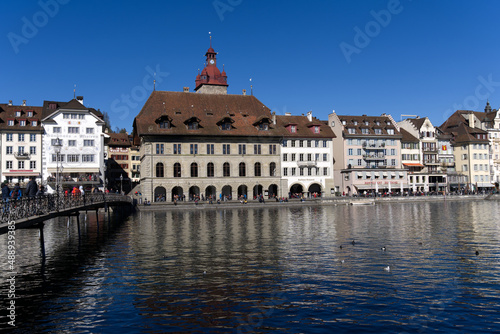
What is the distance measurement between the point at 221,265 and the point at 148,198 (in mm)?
60492

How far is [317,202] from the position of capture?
287ft

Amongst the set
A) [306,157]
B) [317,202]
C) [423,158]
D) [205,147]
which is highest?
[205,147]

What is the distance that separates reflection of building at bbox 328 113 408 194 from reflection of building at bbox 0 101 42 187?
61152 millimetres

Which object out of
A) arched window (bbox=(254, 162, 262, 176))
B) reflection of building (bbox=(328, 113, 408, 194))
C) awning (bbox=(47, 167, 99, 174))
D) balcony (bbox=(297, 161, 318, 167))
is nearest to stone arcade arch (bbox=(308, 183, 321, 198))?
balcony (bbox=(297, 161, 318, 167))

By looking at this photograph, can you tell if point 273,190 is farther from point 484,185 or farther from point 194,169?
point 484,185

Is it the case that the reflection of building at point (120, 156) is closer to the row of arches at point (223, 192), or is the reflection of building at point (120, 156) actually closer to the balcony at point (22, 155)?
the row of arches at point (223, 192)

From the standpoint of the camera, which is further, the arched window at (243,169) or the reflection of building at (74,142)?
the arched window at (243,169)

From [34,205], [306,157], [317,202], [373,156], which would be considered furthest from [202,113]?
[34,205]

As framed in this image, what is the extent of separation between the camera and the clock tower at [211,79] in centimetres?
11981

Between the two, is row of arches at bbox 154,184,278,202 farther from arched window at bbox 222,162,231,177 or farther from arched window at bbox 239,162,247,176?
arched window at bbox 222,162,231,177

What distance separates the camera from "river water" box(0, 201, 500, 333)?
16.3 m

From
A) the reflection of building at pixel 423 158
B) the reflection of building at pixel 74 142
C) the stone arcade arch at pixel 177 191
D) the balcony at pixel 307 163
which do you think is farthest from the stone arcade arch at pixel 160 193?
the reflection of building at pixel 423 158

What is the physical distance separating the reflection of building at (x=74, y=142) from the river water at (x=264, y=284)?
47874mm

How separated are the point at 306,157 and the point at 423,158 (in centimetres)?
3579
